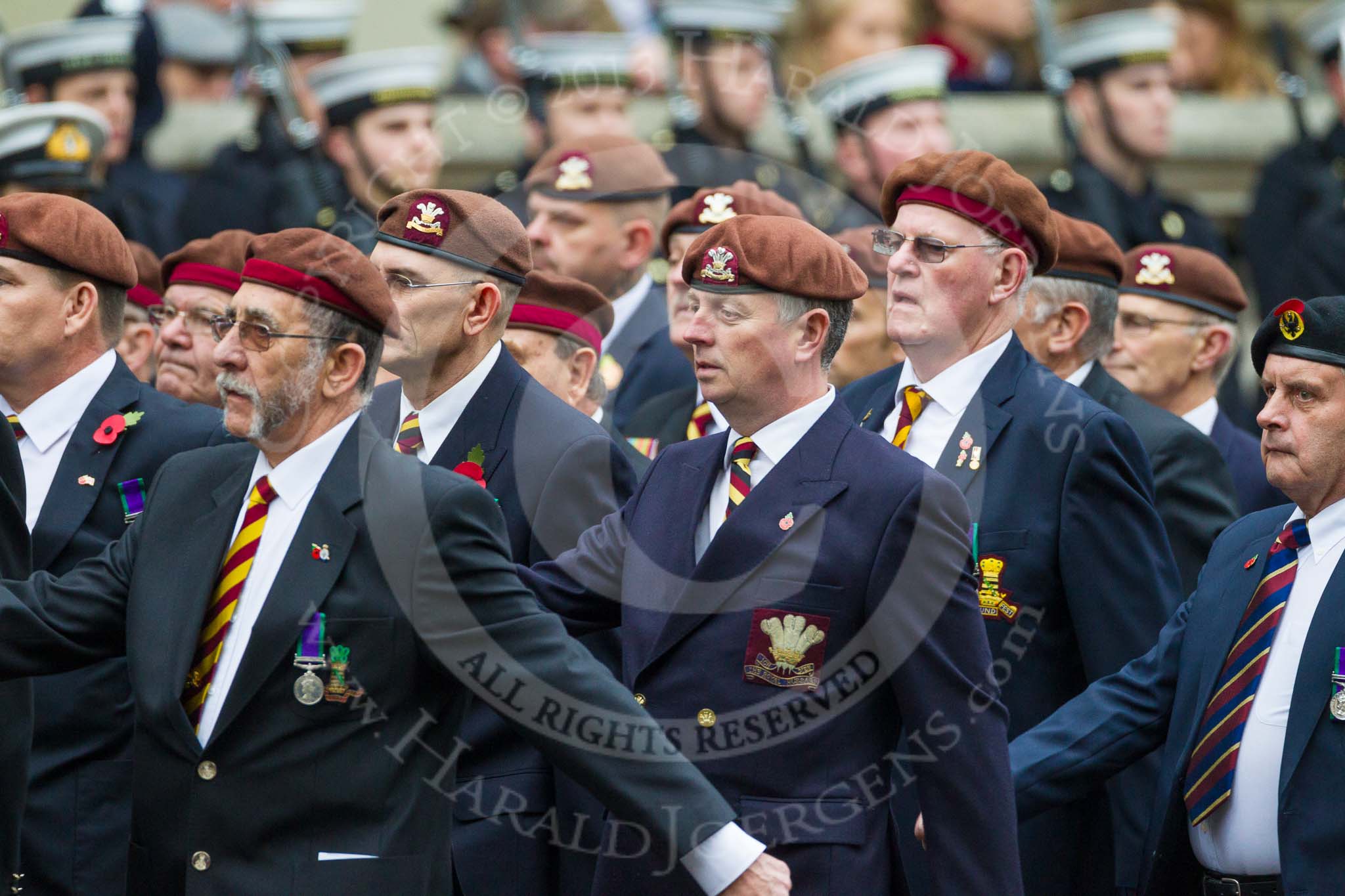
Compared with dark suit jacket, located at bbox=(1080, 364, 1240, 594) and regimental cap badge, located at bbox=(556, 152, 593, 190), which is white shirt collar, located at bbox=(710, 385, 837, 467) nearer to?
dark suit jacket, located at bbox=(1080, 364, 1240, 594)

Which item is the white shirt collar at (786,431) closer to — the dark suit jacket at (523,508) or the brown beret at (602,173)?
the dark suit jacket at (523,508)

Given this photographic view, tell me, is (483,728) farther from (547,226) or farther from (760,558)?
(547,226)

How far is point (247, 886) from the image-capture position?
14.2 feet

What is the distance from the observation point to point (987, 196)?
5.66 meters

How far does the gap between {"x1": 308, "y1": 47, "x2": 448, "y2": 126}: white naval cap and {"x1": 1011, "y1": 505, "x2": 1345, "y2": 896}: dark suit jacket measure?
16.7 feet

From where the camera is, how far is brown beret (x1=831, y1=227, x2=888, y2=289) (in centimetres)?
748

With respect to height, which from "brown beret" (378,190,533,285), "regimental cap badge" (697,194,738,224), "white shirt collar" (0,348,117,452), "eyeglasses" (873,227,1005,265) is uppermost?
"brown beret" (378,190,533,285)

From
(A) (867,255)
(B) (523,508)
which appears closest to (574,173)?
(A) (867,255)

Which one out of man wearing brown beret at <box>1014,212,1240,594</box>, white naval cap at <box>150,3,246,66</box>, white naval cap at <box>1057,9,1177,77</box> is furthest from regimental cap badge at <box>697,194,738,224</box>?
white naval cap at <box>150,3,246,66</box>

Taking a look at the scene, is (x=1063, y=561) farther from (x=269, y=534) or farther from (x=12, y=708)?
(x=12, y=708)

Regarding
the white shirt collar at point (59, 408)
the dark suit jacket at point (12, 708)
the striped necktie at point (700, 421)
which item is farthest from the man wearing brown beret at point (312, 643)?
the striped necktie at point (700, 421)

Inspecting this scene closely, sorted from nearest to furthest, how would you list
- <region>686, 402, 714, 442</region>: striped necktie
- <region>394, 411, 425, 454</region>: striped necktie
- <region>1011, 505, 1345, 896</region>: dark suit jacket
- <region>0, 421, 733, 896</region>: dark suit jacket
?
1. <region>0, 421, 733, 896</region>: dark suit jacket
2. <region>1011, 505, 1345, 896</region>: dark suit jacket
3. <region>394, 411, 425, 454</region>: striped necktie
4. <region>686, 402, 714, 442</region>: striped necktie

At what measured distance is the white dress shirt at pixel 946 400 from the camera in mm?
5629

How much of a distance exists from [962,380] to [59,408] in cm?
251
